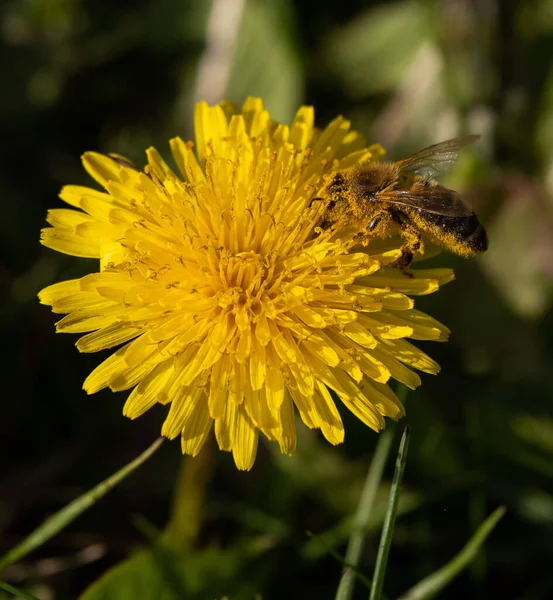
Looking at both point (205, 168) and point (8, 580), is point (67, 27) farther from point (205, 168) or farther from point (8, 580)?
point (8, 580)

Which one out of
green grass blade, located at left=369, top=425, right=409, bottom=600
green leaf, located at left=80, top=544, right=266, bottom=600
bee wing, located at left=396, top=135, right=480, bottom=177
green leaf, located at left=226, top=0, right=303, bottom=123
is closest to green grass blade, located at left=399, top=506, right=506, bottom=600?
green grass blade, located at left=369, top=425, right=409, bottom=600

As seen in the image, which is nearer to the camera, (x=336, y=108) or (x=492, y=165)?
(x=492, y=165)

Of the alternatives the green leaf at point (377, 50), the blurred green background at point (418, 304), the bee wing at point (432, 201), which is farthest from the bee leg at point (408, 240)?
the green leaf at point (377, 50)

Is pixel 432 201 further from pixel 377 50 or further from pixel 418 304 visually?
pixel 377 50

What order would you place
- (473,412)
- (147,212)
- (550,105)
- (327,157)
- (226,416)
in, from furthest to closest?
(550,105), (473,412), (327,157), (147,212), (226,416)

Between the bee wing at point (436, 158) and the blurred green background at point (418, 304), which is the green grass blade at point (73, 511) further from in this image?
the bee wing at point (436, 158)

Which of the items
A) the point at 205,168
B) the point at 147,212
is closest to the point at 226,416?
the point at 147,212

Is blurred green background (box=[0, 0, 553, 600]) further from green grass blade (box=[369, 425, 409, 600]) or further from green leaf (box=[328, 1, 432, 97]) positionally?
green grass blade (box=[369, 425, 409, 600])
